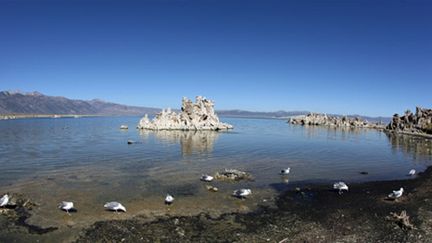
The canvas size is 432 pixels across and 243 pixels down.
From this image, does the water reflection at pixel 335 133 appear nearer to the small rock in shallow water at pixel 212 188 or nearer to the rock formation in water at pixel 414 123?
the rock formation in water at pixel 414 123

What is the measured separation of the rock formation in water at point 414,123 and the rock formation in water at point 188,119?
61441 mm

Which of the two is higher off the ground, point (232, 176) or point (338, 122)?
point (338, 122)

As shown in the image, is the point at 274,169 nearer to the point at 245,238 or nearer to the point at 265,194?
the point at 265,194

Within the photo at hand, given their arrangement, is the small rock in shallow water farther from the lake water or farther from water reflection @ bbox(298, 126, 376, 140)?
water reflection @ bbox(298, 126, 376, 140)

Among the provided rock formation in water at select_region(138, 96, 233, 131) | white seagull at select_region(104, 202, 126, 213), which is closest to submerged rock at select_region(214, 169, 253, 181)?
white seagull at select_region(104, 202, 126, 213)

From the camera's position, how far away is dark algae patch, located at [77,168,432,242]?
16453 mm

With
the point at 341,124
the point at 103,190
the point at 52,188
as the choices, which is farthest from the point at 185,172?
the point at 341,124

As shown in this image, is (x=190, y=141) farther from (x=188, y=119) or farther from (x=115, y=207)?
(x=115, y=207)

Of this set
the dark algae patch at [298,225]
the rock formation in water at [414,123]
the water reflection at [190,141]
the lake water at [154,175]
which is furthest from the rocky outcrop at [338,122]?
the dark algae patch at [298,225]

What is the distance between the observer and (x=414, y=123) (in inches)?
4390

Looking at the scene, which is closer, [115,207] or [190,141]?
[115,207]

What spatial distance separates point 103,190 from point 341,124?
463 ft

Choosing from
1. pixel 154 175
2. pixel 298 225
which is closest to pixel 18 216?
pixel 154 175

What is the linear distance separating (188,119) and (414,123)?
74912 millimetres
